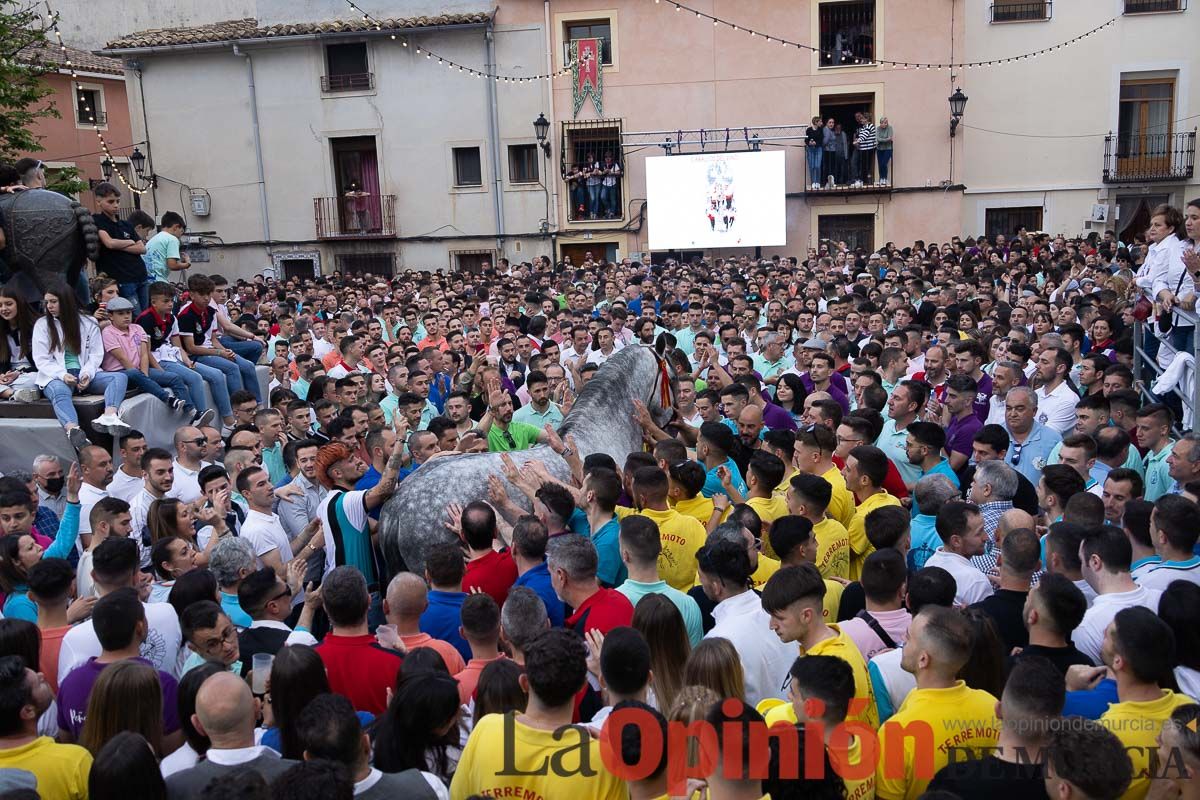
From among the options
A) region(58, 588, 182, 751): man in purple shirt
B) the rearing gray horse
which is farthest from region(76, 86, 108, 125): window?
region(58, 588, 182, 751): man in purple shirt

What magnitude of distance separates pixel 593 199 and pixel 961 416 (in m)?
19.7

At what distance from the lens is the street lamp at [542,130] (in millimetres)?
25725

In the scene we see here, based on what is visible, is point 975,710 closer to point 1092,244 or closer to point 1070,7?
point 1092,244

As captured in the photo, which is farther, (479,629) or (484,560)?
(484,560)

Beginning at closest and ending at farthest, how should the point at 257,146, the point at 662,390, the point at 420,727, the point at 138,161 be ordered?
the point at 420,727 < the point at 662,390 < the point at 138,161 < the point at 257,146

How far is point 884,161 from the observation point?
25891mm

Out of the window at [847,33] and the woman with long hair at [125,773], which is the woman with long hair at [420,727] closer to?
the woman with long hair at [125,773]

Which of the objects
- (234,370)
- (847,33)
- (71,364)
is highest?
(847,33)

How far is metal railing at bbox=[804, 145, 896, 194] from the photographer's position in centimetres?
2598

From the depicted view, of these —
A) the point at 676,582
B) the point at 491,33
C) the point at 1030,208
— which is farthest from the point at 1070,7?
the point at 676,582

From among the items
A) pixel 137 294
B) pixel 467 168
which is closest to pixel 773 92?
pixel 467 168

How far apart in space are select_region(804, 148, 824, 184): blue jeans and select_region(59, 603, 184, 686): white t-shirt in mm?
23396

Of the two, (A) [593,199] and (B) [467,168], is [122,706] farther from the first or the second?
(B) [467,168]

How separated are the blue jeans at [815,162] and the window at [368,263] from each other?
11.5 m
